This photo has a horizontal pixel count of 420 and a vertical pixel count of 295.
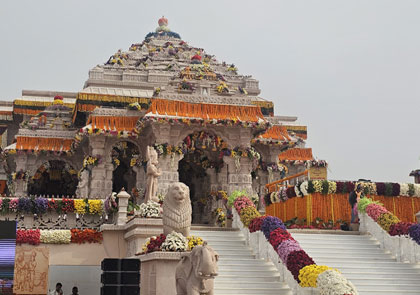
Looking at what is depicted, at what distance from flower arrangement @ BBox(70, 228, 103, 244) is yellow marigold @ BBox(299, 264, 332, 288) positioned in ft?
24.8

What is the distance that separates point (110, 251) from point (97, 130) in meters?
9.74

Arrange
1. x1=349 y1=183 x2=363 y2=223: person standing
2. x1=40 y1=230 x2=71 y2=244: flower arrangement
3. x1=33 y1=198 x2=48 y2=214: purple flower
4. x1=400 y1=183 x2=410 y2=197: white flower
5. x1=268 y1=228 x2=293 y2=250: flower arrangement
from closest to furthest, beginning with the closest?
x1=268 y1=228 x2=293 y2=250: flower arrangement
x1=40 y1=230 x2=71 y2=244: flower arrangement
x1=33 y1=198 x2=48 y2=214: purple flower
x1=349 y1=183 x2=363 y2=223: person standing
x1=400 y1=183 x2=410 y2=197: white flower

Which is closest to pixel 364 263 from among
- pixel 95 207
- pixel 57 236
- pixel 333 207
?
pixel 333 207

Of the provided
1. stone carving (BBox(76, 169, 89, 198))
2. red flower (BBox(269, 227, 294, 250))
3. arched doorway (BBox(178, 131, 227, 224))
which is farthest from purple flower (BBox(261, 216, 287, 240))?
stone carving (BBox(76, 169, 89, 198))

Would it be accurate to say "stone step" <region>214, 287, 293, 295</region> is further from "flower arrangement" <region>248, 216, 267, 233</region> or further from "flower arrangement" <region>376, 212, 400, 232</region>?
"flower arrangement" <region>376, 212, 400, 232</region>

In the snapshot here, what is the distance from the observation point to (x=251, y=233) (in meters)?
17.9

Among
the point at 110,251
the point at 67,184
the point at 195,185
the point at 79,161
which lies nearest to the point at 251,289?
the point at 110,251

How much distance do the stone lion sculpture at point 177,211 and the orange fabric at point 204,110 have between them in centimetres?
1145

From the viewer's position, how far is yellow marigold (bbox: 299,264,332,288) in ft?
43.9

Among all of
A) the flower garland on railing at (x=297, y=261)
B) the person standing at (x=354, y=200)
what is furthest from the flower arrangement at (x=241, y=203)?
the person standing at (x=354, y=200)

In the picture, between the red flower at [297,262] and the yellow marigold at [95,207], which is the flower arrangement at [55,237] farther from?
the red flower at [297,262]

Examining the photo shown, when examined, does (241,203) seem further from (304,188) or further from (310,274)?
(310,274)

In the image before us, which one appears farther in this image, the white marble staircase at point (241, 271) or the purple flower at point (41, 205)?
the purple flower at point (41, 205)

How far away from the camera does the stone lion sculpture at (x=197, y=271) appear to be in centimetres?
1080
